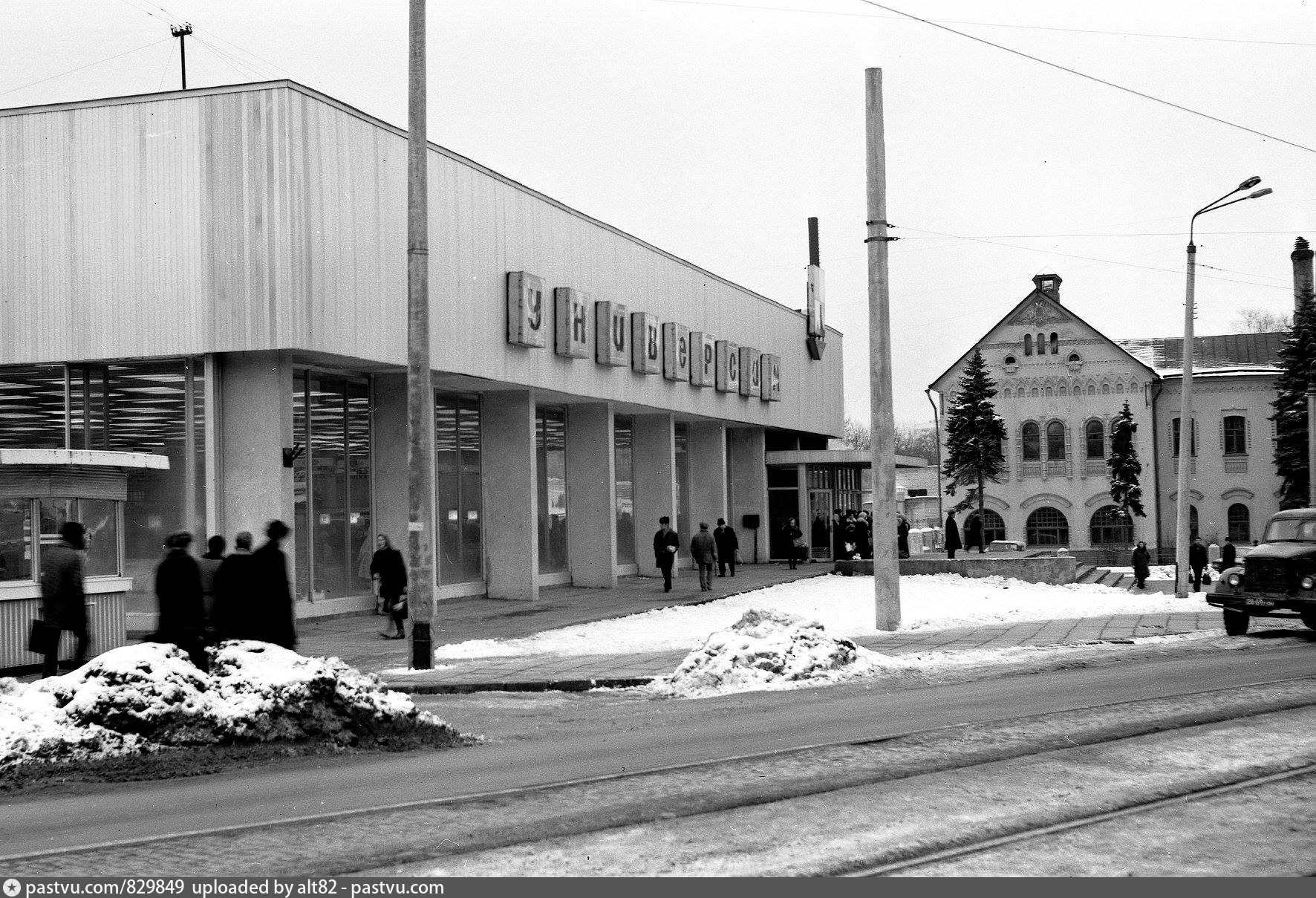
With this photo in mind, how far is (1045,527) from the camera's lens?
7175 cm

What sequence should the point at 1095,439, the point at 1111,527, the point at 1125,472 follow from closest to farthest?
the point at 1125,472 < the point at 1111,527 < the point at 1095,439

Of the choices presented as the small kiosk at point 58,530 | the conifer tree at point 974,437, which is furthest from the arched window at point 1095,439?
the small kiosk at point 58,530

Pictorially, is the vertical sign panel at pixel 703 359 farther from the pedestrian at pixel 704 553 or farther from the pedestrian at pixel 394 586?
the pedestrian at pixel 394 586

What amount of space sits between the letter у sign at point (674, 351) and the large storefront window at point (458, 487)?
7.28 m

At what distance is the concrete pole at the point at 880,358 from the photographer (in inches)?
892

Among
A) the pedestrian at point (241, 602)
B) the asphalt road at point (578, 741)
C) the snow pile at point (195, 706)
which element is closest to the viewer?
the asphalt road at point (578, 741)

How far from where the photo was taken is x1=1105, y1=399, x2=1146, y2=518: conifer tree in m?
68.4

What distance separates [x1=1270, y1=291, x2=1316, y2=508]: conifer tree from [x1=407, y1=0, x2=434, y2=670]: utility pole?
56495 mm

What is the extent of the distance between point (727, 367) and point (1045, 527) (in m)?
34.6

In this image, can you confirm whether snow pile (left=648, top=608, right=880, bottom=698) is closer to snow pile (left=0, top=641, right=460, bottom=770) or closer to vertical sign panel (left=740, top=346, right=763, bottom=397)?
snow pile (left=0, top=641, right=460, bottom=770)

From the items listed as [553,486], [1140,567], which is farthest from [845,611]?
[1140,567]

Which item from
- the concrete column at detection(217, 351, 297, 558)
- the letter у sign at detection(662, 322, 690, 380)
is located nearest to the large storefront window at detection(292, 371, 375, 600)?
the concrete column at detection(217, 351, 297, 558)

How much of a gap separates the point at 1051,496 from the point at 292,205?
184 feet

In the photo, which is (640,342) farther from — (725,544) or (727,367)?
(727,367)
